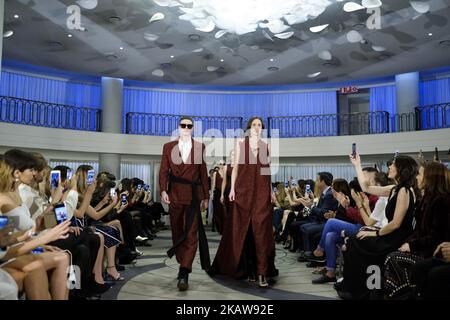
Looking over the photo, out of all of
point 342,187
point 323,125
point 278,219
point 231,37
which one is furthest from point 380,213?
point 323,125

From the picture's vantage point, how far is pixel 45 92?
13445mm

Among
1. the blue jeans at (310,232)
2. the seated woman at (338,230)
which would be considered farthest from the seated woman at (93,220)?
the blue jeans at (310,232)

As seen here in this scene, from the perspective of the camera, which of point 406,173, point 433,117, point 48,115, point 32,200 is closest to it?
point 32,200

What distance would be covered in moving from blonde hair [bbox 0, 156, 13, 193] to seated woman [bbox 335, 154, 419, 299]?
2.59 metres

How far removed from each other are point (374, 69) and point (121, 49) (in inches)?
278

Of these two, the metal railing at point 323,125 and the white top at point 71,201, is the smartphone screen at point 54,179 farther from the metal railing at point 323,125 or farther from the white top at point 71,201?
the metal railing at point 323,125

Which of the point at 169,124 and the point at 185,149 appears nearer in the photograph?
the point at 185,149

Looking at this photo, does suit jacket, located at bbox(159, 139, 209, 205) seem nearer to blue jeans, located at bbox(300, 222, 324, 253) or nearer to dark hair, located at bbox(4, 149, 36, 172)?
dark hair, located at bbox(4, 149, 36, 172)

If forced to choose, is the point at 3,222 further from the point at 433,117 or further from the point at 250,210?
the point at 433,117

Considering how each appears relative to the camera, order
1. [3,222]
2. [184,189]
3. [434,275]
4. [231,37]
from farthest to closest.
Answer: [231,37] < [184,189] < [434,275] < [3,222]

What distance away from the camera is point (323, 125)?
583 inches

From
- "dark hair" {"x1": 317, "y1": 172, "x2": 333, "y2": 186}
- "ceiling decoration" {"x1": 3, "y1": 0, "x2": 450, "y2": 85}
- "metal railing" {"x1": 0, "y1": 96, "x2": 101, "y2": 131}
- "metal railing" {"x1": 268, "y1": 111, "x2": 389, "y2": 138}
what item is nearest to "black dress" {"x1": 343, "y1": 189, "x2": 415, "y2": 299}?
"dark hair" {"x1": 317, "y1": 172, "x2": 333, "y2": 186}

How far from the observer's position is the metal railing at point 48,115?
1204cm

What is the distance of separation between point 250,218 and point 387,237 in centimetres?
142
